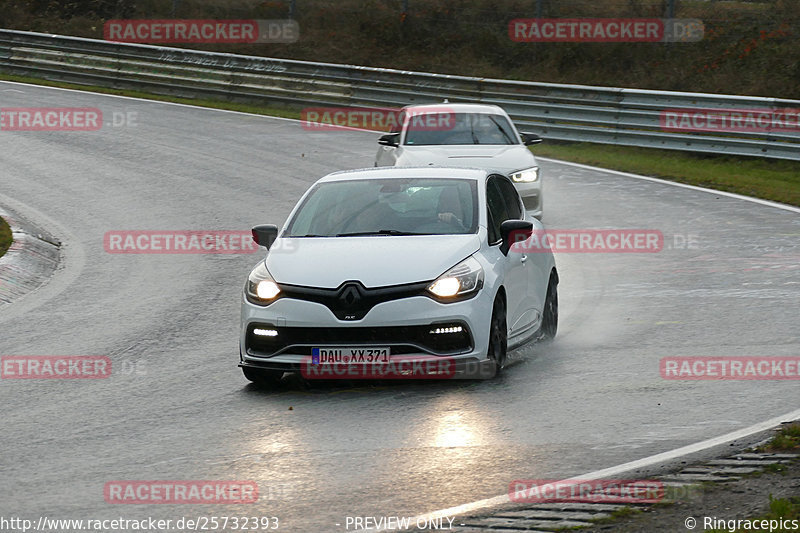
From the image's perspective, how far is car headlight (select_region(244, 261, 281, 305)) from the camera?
9.27 m

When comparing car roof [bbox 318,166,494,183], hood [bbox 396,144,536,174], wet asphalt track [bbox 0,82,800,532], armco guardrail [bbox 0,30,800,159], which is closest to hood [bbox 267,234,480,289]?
wet asphalt track [bbox 0,82,800,532]

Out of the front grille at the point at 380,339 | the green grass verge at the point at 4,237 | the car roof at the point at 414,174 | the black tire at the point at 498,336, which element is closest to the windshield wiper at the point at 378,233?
the car roof at the point at 414,174

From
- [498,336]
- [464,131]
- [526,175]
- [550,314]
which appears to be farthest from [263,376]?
[464,131]

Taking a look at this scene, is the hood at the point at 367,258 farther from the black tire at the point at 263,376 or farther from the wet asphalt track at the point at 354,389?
the wet asphalt track at the point at 354,389

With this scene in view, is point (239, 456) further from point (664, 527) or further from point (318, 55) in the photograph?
point (318, 55)

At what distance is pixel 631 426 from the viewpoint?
26.4ft

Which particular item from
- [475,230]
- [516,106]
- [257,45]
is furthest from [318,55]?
[475,230]

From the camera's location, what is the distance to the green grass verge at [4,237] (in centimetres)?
1477

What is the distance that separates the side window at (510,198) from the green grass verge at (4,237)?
20.6 ft

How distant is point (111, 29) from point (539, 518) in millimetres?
36405

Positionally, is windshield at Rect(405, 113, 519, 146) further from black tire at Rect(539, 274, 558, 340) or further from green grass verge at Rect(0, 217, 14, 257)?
black tire at Rect(539, 274, 558, 340)

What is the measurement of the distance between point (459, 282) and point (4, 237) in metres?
8.03

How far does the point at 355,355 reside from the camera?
8930mm

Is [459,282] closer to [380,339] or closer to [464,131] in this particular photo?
[380,339]
